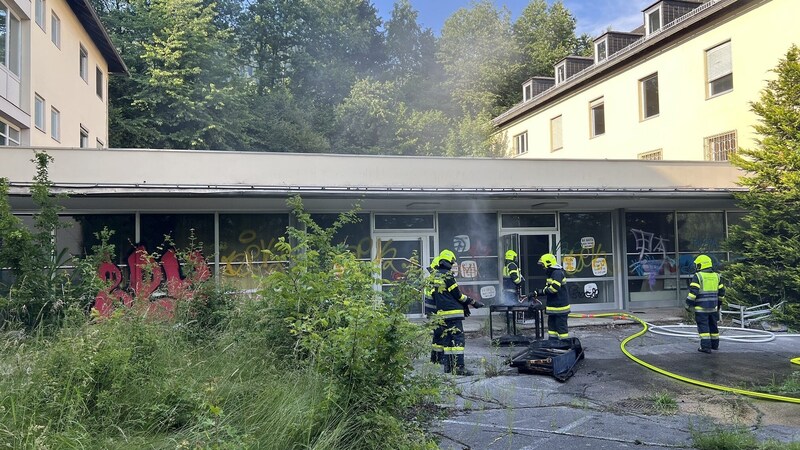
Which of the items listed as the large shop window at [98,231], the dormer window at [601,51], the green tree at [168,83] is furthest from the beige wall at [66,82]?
the dormer window at [601,51]

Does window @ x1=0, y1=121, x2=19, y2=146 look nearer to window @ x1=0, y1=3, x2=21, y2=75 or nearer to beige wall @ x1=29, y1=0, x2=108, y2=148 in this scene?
beige wall @ x1=29, y1=0, x2=108, y2=148

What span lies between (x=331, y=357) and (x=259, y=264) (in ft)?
28.2

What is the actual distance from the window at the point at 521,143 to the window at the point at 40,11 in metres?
20.9

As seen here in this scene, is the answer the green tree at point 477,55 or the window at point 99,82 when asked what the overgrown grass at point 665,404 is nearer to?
the window at point 99,82

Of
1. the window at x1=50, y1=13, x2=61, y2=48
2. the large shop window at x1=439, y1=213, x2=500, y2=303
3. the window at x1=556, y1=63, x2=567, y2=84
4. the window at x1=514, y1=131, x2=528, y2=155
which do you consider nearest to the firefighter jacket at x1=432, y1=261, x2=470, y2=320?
the large shop window at x1=439, y1=213, x2=500, y2=303

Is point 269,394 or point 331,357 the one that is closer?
point 331,357

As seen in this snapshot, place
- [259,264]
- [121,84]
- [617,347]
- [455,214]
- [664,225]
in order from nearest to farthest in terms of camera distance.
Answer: [617,347] < [259,264] < [455,214] < [664,225] < [121,84]

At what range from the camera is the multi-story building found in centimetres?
1477

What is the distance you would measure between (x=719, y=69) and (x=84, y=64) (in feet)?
74.4

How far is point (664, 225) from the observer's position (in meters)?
14.8

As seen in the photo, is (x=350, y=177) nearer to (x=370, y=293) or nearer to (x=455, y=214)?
(x=455, y=214)

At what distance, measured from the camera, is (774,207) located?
12.5 m

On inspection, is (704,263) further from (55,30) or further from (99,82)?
(99,82)

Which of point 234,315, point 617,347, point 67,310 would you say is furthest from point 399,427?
point 617,347
